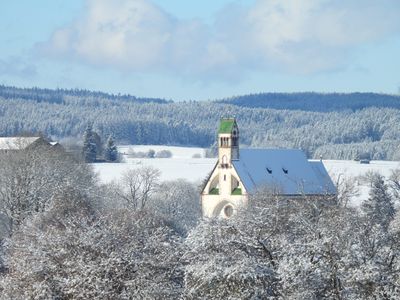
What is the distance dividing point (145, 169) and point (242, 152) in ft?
47.6

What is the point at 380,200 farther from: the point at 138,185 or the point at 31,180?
the point at 31,180

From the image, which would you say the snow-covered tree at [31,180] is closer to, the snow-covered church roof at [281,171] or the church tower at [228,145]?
the church tower at [228,145]

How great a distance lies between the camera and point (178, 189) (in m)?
91.9

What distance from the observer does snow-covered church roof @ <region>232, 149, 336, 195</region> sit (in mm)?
84438

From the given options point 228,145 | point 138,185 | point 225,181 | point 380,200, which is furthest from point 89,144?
point 380,200

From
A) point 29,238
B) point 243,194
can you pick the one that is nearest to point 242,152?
point 243,194

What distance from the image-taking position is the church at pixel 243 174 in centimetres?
8494

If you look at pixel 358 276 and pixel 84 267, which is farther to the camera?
pixel 84 267

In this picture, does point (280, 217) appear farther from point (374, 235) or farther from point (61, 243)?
point (61, 243)

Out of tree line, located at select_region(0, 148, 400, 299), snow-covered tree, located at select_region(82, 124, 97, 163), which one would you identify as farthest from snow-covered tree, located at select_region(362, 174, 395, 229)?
snow-covered tree, located at select_region(82, 124, 97, 163)

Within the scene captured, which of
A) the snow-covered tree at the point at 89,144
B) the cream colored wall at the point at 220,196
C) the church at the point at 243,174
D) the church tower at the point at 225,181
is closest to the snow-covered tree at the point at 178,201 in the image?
the cream colored wall at the point at 220,196

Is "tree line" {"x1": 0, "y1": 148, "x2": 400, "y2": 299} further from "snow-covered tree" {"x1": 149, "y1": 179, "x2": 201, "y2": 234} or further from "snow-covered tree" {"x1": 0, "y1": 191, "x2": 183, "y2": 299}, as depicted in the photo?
"snow-covered tree" {"x1": 149, "y1": 179, "x2": 201, "y2": 234}

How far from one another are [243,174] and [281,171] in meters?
3.44

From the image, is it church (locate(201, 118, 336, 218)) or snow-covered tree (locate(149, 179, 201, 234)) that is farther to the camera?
church (locate(201, 118, 336, 218))
